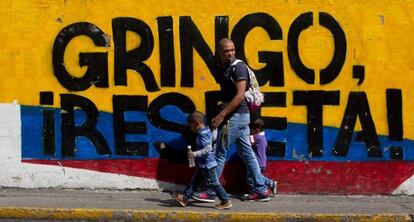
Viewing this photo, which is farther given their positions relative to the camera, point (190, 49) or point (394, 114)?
point (190, 49)

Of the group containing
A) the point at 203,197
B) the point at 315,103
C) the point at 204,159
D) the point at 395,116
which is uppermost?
the point at 315,103

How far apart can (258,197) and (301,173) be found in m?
0.66

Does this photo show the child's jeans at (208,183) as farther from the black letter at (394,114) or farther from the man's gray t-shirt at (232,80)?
the black letter at (394,114)

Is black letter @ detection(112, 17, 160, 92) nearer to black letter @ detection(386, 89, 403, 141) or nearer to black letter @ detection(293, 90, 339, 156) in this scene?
black letter @ detection(293, 90, 339, 156)

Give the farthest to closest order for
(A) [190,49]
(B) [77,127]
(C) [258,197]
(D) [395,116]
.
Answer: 1. (B) [77,127]
2. (A) [190,49]
3. (D) [395,116]
4. (C) [258,197]

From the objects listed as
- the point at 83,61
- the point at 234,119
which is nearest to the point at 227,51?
the point at 234,119

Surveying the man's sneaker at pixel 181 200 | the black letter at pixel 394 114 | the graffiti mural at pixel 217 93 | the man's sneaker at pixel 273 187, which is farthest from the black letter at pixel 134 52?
the black letter at pixel 394 114

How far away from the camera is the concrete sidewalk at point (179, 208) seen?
702 cm

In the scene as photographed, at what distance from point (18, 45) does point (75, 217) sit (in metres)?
2.29

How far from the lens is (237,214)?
7027 mm

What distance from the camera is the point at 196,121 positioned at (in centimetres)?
729

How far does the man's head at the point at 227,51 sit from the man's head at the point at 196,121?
0.66 meters

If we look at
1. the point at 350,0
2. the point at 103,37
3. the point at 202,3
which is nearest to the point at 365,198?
the point at 350,0

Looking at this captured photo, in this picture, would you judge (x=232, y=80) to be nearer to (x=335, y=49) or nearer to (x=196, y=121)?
(x=196, y=121)
